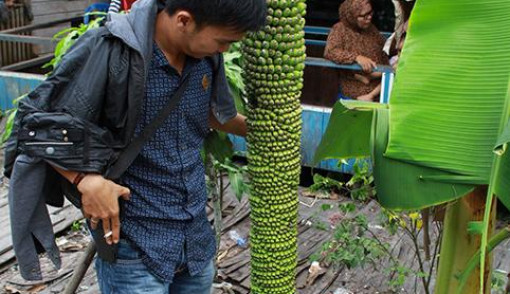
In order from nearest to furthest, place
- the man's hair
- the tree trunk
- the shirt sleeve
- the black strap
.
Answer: the man's hair
the black strap
the tree trunk
the shirt sleeve

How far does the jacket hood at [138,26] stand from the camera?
1547 millimetres

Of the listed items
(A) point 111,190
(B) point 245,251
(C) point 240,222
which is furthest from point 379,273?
(A) point 111,190

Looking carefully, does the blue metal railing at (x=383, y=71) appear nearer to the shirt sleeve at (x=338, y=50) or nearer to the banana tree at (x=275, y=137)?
the shirt sleeve at (x=338, y=50)

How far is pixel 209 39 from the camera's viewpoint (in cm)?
155

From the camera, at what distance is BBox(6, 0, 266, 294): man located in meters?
1.53

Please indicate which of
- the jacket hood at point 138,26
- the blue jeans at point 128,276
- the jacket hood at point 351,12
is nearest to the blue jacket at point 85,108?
the jacket hood at point 138,26

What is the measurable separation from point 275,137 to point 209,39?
0.44 metres

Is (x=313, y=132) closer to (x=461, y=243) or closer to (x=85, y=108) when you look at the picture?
(x=461, y=243)

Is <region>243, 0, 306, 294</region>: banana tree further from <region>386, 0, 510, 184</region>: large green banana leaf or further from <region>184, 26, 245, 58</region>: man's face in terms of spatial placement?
<region>386, 0, 510, 184</region>: large green banana leaf

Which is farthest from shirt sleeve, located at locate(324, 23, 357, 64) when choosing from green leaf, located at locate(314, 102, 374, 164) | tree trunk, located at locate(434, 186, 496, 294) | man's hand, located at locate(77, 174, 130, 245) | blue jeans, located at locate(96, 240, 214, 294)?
man's hand, located at locate(77, 174, 130, 245)

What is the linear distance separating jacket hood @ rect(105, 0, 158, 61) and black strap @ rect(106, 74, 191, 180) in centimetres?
16

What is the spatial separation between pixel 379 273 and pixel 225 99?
182 centimetres

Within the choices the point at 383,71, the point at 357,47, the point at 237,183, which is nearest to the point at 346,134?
the point at 237,183

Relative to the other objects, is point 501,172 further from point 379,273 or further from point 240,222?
point 240,222
